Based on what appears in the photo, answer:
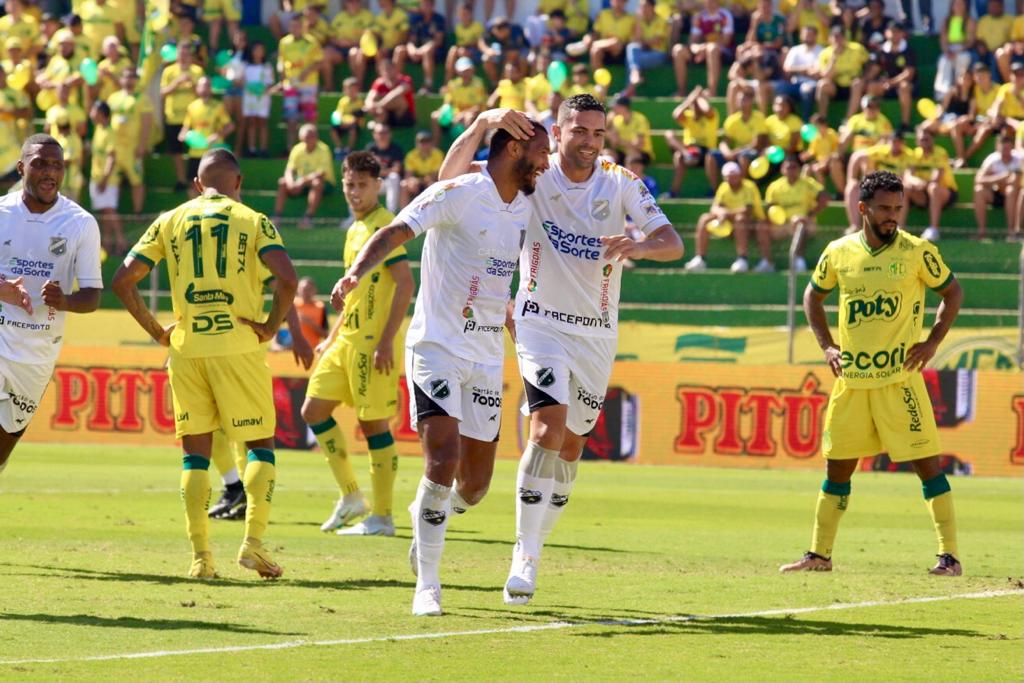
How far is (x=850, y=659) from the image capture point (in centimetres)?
759

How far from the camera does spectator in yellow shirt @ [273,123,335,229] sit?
29.1 metres

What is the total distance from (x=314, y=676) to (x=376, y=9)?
28193 mm

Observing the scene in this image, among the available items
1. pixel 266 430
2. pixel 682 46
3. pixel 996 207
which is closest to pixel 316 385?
pixel 266 430

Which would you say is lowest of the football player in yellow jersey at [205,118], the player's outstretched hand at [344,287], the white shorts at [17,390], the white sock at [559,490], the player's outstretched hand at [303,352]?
the football player in yellow jersey at [205,118]

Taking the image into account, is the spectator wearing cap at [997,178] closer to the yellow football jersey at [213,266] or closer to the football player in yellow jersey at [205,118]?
the football player in yellow jersey at [205,118]

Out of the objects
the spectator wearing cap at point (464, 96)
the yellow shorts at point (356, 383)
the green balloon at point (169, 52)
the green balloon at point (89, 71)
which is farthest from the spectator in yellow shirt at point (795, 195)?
the yellow shorts at point (356, 383)

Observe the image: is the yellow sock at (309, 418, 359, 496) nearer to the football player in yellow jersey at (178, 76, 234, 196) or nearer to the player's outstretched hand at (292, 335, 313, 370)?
the player's outstretched hand at (292, 335, 313, 370)

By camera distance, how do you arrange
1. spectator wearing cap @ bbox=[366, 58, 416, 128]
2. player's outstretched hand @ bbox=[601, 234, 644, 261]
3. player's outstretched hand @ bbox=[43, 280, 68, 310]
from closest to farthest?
1. player's outstretched hand @ bbox=[601, 234, 644, 261]
2. player's outstretched hand @ bbox=[43, 280, 68, 310]
3. spectator wearing cap @ bbox=[366, 58, 416, 128]

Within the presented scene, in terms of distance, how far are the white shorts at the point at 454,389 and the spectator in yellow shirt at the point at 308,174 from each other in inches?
799

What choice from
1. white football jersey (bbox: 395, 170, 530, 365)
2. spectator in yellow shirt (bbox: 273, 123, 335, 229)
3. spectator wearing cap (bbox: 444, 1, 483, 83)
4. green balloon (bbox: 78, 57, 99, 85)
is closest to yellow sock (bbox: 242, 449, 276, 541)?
white football jersey (bbox: 395, 170, 530, 365)

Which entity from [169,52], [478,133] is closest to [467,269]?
[478,133]

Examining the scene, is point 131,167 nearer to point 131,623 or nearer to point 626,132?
point 626,132

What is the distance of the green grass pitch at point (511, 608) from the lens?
726 cm

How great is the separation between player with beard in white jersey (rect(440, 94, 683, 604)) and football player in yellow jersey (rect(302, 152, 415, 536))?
10.3ft
